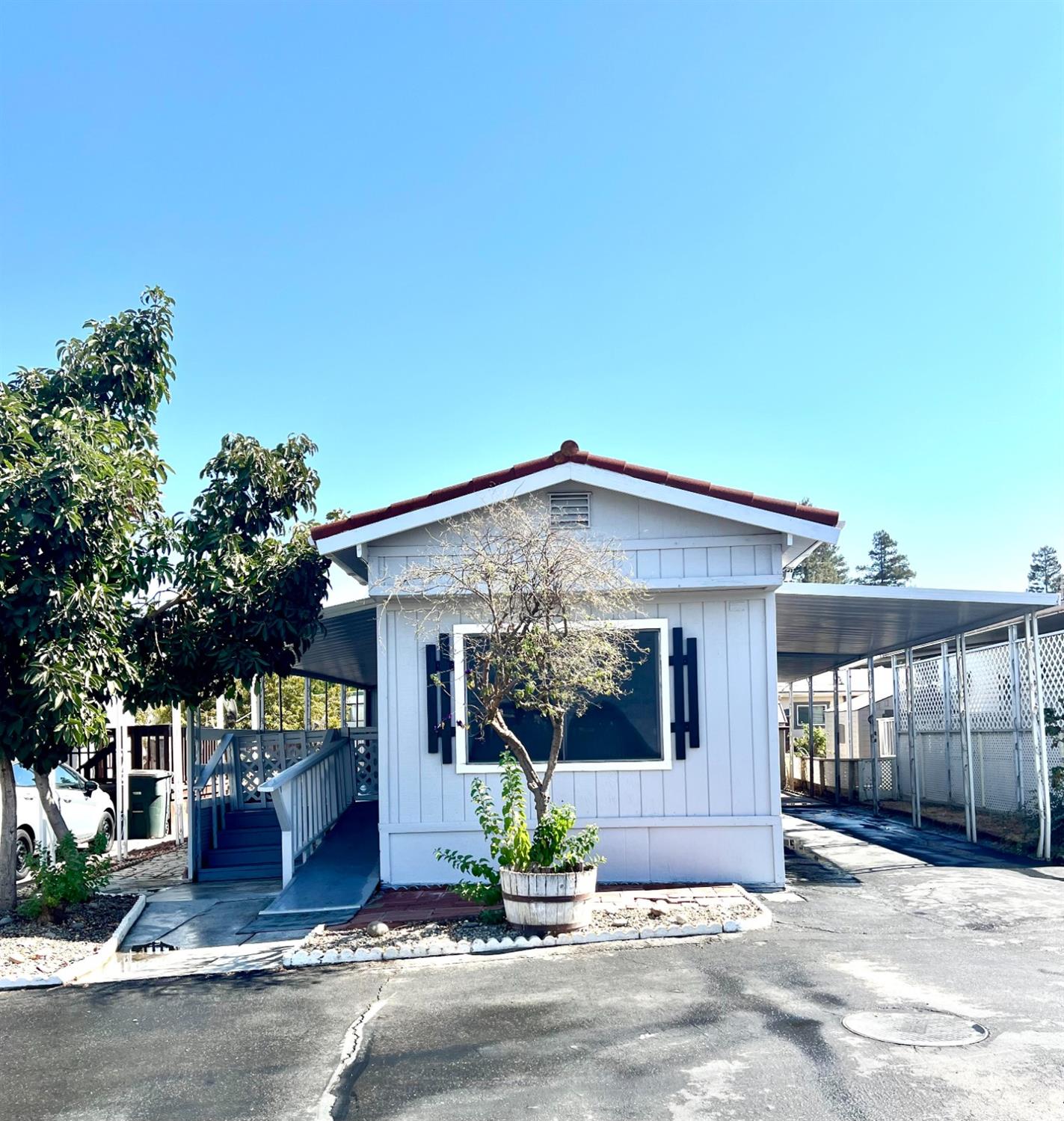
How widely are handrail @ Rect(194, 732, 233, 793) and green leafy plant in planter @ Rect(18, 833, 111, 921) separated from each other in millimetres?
2056

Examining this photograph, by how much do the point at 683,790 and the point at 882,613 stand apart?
373 cm

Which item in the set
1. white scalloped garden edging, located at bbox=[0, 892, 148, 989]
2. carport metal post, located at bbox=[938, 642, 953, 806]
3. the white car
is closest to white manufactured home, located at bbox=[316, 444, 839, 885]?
white scalloped garden edging, located at bbox=[0, 892, 148, 989]

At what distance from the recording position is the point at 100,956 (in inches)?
299

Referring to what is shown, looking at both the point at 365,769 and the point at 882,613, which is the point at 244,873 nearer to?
the point at 365,769

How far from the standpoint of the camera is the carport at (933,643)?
10508 millimetres

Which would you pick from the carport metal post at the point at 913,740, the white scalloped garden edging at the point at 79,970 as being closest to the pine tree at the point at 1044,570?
the carport metal post at the point at 913,740

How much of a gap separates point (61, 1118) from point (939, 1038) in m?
4.11

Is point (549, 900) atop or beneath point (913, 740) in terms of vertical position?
beneath

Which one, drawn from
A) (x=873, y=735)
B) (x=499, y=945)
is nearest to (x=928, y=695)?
(x=873, y=735)

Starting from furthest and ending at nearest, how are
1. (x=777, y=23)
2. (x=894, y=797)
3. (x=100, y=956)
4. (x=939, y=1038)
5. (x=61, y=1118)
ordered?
(x=894, y=797) → (x=777, y=23) → (x=100, y=956) → (x=939, y=1038) → (x=61, y=1118)

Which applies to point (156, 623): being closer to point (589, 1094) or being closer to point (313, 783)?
point (313, 783)

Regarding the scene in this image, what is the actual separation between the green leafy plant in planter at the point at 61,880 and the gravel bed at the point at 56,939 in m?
0.11

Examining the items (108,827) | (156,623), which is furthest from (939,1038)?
(108,827)

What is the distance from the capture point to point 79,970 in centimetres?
719
